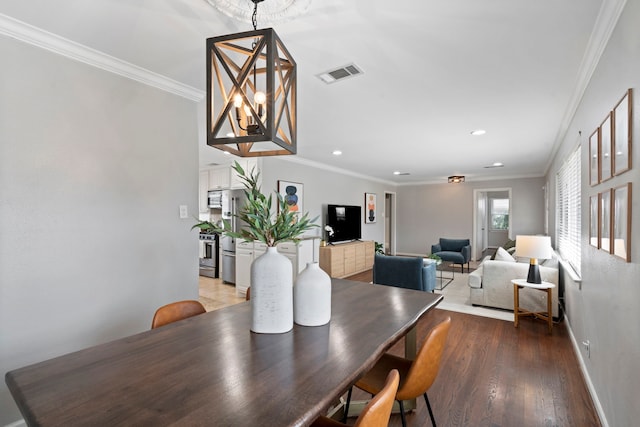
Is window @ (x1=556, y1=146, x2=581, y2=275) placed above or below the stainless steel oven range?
above

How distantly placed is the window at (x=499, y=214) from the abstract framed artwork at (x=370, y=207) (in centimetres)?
516

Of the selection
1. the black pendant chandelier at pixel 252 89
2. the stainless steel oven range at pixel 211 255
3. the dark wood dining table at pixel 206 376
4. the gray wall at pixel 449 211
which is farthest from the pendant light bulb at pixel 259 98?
the gray wall at pixel 449 211

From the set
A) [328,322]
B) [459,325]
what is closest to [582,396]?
[459,325]

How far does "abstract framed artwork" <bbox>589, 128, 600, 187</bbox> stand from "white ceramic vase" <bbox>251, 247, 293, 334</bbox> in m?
2.06

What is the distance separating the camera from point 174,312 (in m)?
1.69

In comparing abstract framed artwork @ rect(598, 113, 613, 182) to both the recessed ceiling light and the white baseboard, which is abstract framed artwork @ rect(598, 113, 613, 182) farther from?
the recessed ceiling light

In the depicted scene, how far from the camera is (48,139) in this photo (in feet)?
6.13

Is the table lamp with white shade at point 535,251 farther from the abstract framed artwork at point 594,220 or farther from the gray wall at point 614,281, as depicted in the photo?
the abstract framed artwork at point 594,220

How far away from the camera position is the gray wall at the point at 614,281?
4.35ft

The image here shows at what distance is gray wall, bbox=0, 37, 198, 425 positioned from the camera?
1738 millimetres

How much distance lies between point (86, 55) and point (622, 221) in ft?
10.3

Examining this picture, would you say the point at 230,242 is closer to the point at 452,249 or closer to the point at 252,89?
the point at 252,89

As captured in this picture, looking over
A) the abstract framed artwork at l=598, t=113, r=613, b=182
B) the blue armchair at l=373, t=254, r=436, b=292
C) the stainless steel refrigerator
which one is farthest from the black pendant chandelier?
the stainless steel refrigerator

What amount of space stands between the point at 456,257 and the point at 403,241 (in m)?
2.99
